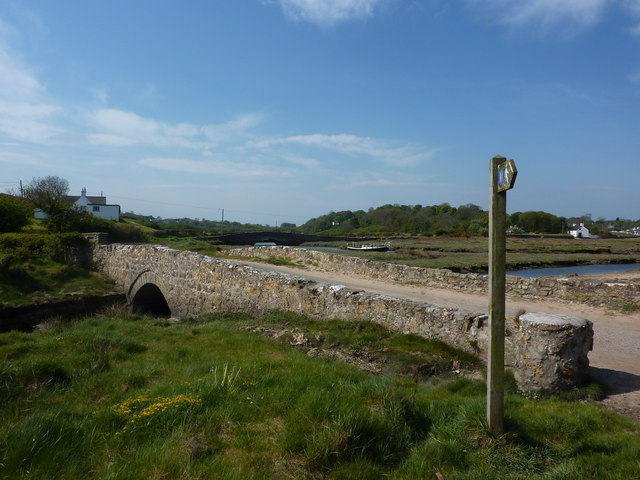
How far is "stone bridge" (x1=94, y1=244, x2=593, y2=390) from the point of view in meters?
5.30

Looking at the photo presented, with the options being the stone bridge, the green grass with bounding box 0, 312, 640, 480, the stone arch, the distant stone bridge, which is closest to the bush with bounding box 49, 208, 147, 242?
the stone bridge

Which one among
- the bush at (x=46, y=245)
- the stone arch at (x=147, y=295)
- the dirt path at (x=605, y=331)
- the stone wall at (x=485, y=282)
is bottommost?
the stone arch at (x=147, y=295)

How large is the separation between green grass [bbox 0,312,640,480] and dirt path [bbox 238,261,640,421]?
3.55ft

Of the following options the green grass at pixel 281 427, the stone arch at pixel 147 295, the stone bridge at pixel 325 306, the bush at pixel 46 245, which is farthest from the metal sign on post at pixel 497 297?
the bush at pixel 46 245

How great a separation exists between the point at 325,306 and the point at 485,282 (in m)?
5.33

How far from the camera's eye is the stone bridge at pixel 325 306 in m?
5.30

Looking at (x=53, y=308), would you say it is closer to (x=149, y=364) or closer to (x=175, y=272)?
(x=175, y=272)

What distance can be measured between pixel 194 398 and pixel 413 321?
452 centimetres

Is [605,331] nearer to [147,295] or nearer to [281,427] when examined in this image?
[281,427]

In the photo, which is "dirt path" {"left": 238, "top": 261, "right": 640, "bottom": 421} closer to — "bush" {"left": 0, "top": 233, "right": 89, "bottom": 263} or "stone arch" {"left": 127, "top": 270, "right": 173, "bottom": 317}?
"stone arch" {"left": 127, "top": 270, "right": 173, "bottom": 317}

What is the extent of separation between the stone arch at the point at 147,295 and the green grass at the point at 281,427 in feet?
38.7

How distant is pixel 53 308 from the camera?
17188 millimetres

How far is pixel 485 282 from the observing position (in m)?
12.1

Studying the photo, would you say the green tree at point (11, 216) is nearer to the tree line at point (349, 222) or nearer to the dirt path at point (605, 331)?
the tree line at point (349, 222)
